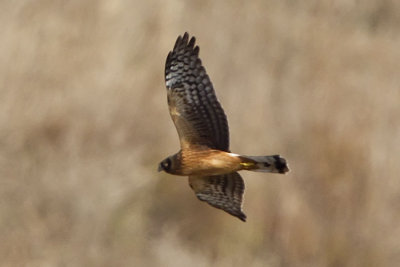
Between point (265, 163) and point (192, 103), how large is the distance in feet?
1.71

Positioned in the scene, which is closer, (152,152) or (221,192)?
(221,192)

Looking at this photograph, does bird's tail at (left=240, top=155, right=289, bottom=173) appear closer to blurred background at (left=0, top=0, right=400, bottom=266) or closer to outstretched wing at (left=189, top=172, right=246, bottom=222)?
outstretched wing at (left=189, top=172, right=246, bottom=222)

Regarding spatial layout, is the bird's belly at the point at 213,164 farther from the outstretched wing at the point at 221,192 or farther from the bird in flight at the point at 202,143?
the outstretched wing at the point at 221,192

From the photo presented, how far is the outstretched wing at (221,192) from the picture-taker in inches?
278

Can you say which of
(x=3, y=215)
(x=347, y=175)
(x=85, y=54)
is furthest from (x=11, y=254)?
(x=347, y=175)

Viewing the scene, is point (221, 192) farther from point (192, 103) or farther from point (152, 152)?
point (152, 152)

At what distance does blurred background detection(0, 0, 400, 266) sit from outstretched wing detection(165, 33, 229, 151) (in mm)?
2197

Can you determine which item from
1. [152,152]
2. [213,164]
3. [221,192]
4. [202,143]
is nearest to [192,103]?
[202,143]

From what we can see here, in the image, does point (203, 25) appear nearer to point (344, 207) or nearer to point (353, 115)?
point (353, 115)

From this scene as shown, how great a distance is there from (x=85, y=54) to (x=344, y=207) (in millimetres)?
2280

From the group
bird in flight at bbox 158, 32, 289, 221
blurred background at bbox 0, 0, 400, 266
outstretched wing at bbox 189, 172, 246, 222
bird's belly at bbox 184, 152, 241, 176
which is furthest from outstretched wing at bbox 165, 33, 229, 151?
blurred background at bbox 0, 0, 400, 266

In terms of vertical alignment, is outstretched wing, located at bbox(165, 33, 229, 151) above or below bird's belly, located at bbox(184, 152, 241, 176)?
above

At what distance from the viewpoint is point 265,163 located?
6.88 meters

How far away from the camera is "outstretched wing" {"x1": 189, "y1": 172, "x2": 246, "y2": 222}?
23.1 feet
